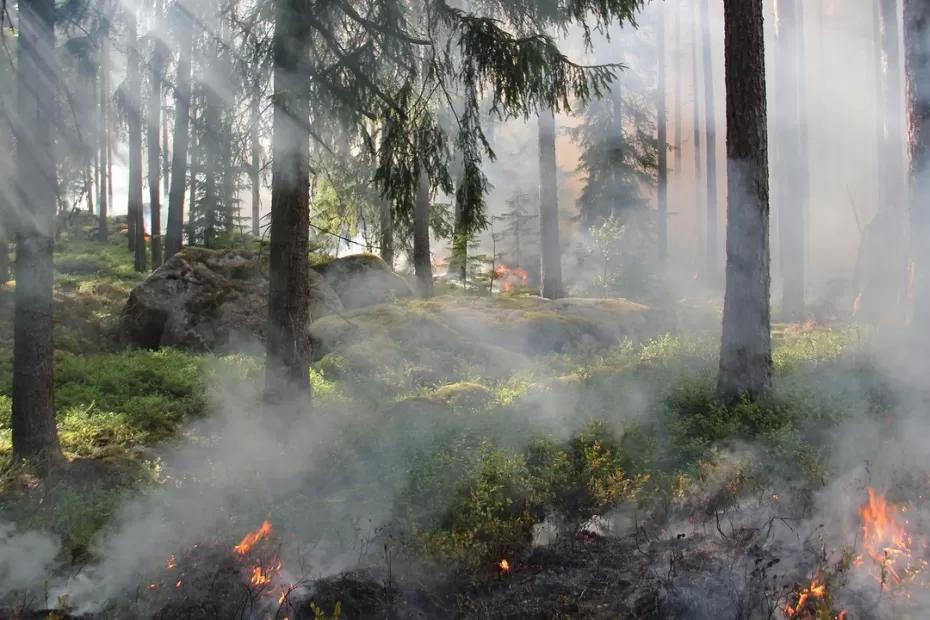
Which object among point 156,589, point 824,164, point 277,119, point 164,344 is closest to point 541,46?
point 277,119

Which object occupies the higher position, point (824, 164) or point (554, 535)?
point (824, 164)

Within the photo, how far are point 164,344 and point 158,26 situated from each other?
19.2 ft

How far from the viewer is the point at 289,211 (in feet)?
25.0

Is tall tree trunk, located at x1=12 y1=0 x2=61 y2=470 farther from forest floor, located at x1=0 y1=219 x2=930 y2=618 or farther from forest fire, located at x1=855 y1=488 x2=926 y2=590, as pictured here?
forest fire, located at x1=855 y1=488 x2=926 y2=590

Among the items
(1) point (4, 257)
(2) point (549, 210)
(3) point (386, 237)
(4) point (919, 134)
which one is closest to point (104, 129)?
(1) point (4, 257)

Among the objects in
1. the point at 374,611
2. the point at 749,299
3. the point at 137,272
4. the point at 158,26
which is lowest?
the point at 374,611

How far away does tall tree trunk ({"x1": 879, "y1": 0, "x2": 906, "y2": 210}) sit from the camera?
1530cm

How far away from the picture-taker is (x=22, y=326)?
21.5 feet

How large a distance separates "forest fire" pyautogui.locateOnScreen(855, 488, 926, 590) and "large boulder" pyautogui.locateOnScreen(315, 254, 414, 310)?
1056 centimetres

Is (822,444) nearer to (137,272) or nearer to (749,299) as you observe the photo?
(749,299)

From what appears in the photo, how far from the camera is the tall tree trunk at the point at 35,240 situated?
6.49 metres

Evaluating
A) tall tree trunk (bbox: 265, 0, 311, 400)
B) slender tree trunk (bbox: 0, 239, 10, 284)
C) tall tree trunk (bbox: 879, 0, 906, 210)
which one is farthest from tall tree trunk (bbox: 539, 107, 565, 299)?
slender tree trunk (bbox: 0, 239, 10, 284)

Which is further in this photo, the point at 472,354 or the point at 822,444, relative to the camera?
the point at 472,354

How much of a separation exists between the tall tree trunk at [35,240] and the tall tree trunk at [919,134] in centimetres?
1062
